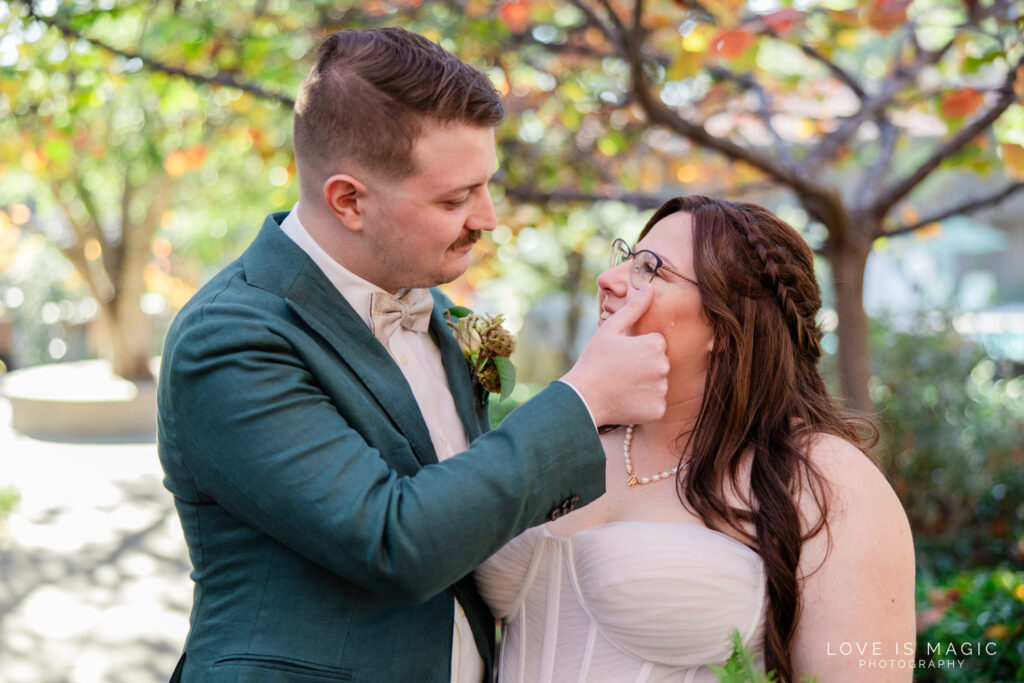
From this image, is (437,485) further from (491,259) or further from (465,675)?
(491,259)

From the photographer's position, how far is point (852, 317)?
4445mm

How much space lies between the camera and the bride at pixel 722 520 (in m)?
1.99

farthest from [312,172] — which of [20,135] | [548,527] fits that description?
[20,135]

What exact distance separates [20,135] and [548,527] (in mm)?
7118

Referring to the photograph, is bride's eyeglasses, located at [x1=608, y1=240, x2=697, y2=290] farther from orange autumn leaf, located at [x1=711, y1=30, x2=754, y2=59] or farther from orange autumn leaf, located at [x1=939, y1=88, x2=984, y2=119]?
orange autumn leaf, located at [x1=939, y1=88, x2=984, y2=119]

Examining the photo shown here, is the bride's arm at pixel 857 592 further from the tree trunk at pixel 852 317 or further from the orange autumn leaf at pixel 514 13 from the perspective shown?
the orange autumn leaf at pixel 514 13

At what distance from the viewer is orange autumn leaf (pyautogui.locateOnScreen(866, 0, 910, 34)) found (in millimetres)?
3547

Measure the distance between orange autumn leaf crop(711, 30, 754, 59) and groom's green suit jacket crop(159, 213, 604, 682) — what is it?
2.55 metres

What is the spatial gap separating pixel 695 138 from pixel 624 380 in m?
2.36

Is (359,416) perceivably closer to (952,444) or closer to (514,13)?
(514,13)

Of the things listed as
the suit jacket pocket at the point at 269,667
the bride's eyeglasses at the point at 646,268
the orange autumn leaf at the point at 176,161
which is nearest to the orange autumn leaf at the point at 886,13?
the bride's eyeglasses at the point at 646,268

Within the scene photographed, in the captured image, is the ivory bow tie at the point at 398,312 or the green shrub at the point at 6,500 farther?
the green shrub at the point at 6,500

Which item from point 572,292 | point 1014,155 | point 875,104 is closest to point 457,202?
point 1014,155

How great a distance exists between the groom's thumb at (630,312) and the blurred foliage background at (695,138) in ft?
5.53
